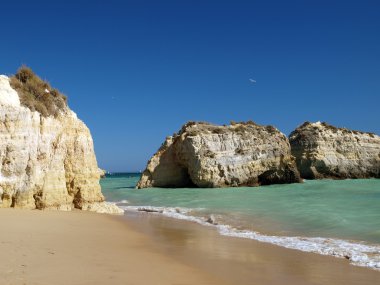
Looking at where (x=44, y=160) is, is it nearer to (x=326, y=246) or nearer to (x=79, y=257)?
(x=79, y=257)

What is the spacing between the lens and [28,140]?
1227cm

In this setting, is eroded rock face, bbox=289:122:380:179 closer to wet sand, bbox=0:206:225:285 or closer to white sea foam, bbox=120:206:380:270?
white sea foam, bbox=120:206:380:270

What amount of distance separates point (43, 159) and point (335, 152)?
41.0m

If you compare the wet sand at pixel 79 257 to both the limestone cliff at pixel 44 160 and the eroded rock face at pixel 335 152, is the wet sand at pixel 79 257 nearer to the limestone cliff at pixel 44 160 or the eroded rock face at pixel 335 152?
the limestone cliff at pixel 44 160

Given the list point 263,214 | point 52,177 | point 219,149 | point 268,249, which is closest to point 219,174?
point 219,149

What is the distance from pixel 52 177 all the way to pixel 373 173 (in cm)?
4528

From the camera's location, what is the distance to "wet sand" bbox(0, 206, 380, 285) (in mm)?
5332

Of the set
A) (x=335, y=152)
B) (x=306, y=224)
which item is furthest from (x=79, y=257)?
(x=335, y=152)

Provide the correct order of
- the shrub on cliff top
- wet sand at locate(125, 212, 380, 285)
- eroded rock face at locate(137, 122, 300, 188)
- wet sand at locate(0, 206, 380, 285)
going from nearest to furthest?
wet sand at locate(0, 206, 380, 285) < wet sand at locate(125, 212, 380, 285) < the shrub on cliff top < eroded rock face at locate(137, 122, 300, 188)

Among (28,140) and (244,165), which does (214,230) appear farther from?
(244,165)

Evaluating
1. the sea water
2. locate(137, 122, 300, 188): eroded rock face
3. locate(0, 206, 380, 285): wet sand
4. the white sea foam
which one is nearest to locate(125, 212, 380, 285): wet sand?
locate(0, 206, 380, 285): wet sand

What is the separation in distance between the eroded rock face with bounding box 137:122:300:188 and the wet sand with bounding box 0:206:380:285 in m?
25.1

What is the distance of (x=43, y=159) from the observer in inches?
506

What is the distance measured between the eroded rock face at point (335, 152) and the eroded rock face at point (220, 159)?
9.44 meters
